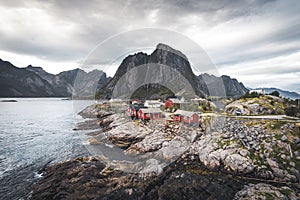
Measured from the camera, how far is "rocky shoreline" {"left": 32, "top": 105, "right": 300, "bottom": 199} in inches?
615

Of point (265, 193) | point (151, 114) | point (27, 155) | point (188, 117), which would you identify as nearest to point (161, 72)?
point (151, 114)

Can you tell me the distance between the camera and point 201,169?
19.6 meters

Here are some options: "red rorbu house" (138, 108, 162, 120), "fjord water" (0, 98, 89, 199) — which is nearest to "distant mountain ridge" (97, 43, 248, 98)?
"red rorbu house" (138, 108, 162, 120)

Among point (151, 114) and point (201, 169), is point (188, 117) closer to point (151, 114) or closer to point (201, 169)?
point (151, 114)

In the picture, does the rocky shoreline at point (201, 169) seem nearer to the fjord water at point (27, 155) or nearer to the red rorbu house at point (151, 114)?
the fjord water at point (27, 155)

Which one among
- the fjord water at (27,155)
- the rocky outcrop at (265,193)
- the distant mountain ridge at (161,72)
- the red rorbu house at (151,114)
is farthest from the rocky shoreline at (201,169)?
the distant mountain ridge at (161,72)

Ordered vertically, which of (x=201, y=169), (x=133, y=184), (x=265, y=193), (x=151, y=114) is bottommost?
(x=133, y=184)

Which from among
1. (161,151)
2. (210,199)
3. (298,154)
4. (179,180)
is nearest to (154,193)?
(179,180)

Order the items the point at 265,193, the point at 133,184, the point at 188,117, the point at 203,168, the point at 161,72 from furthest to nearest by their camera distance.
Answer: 1. the point at 161,72
2. the point at 188,117
3. the point at 203,168
4. the point at 133,184
5. the point at 265,193

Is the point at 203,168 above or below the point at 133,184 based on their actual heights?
above

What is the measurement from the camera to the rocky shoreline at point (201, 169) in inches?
615

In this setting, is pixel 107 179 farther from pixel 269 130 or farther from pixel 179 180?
pixel 269 130

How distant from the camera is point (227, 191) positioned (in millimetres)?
15531

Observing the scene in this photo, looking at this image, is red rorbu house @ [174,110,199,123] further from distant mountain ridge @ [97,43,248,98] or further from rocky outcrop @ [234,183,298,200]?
distant mountain ridge @ [97,43,248,98]
